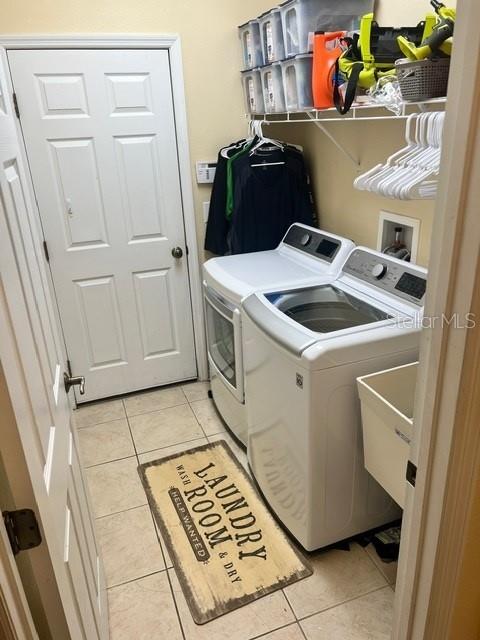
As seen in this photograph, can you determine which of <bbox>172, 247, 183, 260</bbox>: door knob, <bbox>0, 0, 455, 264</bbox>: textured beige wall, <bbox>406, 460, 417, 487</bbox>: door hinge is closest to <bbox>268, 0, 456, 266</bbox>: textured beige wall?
<bbox>0, 0, 455, 264</bbox>: textured beige wall

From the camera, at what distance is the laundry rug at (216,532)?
6.03ft

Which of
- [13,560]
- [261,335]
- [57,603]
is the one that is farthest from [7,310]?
[261,335]

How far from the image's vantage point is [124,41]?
250 cm

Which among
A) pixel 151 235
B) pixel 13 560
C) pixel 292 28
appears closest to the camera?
pixel 13 560

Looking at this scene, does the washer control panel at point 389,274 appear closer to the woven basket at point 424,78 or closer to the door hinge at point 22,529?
the woven basket at point 424,78

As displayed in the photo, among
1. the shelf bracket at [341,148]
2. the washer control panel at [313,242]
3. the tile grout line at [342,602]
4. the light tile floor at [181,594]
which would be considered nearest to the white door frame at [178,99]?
the washer control panel at [313,242]

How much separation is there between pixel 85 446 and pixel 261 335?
4.74 feet

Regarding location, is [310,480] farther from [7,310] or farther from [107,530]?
[7,310]

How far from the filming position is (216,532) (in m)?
2.10

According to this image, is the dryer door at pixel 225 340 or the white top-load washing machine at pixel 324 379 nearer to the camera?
the white top-load washing machine at pixel 324 379

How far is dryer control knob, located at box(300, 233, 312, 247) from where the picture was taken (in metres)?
2.48

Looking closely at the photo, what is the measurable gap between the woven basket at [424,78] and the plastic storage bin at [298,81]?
636 mm

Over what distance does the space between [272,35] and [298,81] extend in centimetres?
36

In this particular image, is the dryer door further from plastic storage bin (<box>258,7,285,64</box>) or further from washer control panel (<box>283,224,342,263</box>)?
plastic storage bin (<box>258,7,285,64</box>)
